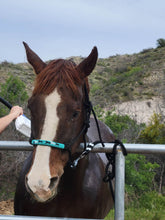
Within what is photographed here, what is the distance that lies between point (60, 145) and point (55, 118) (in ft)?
0.59

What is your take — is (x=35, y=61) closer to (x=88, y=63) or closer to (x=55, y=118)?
(x=88, y=63)

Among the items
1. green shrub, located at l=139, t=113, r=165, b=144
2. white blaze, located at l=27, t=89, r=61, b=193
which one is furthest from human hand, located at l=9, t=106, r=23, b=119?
green shrub, located at l=139, t=113, r=165, b=144

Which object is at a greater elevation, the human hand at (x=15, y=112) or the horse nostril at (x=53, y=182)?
the human hand at (x=15, y=112)

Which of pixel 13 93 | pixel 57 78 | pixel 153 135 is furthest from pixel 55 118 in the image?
pixel 13 93

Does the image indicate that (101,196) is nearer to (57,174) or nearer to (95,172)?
(95,172)

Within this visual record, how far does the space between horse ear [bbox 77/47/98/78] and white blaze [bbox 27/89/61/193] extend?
1.17 feet

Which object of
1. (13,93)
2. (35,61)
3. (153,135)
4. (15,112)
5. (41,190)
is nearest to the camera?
(41,190)

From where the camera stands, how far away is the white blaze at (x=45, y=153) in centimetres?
156

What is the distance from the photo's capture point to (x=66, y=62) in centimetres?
207

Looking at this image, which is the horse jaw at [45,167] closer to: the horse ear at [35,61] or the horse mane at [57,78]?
the horse mane at [57,78]

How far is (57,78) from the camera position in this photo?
1.90 m

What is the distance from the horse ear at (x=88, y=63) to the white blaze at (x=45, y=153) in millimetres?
356

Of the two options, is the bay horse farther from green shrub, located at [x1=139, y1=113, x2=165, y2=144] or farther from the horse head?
green shrub, located at [x1=139, y1=113, x2=165, y2=144]

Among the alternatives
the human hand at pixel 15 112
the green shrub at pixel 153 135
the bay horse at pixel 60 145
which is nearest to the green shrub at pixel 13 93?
the green shrub at pixel 153 135
